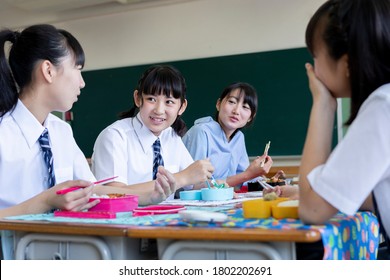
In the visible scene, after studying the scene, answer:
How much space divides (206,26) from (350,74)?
12.8ft

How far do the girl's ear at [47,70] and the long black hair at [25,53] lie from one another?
0.02 meters

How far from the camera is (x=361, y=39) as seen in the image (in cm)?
102

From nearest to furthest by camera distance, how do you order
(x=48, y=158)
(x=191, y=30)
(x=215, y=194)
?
1. (x=48, y=158)
2. (x=215, y=194)
3. (x=191, y=30)

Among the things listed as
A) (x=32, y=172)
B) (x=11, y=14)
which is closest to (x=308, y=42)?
(x=32, y=172)

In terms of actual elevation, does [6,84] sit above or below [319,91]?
above

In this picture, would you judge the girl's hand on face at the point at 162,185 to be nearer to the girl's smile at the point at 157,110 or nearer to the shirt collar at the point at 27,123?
the shirt collar at the point at 27,123

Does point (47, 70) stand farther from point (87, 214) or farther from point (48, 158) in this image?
point (87, 214)

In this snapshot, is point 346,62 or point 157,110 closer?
point 346,62

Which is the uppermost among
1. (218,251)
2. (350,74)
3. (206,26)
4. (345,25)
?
(206,26)

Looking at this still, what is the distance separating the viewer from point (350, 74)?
107 cm

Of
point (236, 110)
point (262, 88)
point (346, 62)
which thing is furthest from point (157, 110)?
point (262, 88)

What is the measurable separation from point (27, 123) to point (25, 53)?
255 mm

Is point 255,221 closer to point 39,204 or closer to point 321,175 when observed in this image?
point 321,175

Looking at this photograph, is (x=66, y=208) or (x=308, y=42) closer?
(x=308, y=42)
